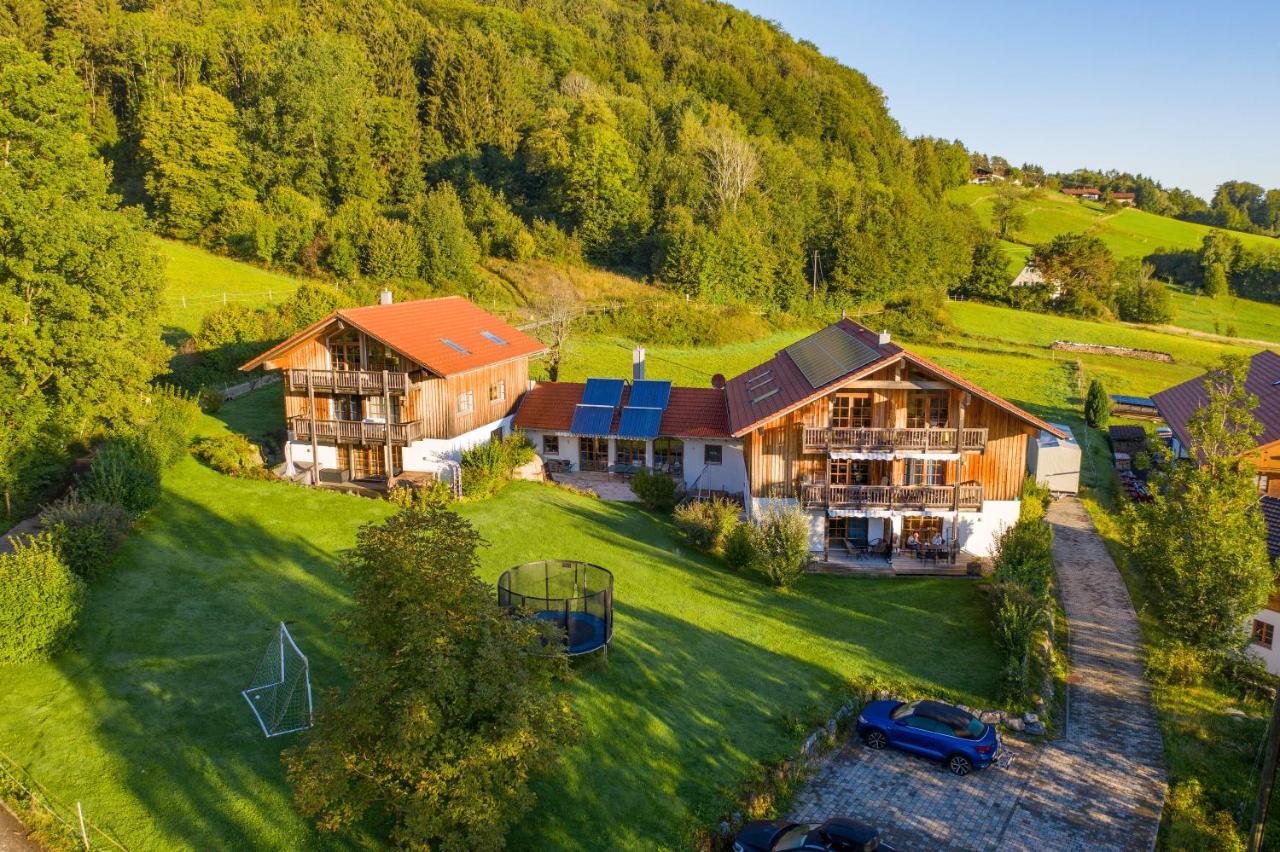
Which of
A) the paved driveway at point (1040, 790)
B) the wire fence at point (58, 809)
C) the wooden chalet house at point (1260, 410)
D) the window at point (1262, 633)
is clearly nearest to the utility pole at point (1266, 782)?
the paved driveway at point (1040, 790)

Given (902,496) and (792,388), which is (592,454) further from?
(902,496)

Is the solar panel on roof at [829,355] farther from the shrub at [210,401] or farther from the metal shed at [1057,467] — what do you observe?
the shrub at [210,401]

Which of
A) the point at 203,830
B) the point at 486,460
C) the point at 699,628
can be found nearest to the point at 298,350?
the point at 486,460

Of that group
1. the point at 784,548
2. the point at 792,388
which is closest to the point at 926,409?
the point at 792,388

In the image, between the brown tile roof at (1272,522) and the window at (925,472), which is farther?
the window at (925,472)

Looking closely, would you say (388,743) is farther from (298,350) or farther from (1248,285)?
(1248,285)

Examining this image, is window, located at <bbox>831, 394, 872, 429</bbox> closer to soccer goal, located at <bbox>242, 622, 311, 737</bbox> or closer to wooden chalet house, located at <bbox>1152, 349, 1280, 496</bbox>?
wooden chalet house, located at <bbox>1152, 349, 1280, 496</bbox>
